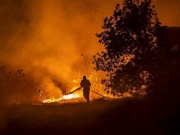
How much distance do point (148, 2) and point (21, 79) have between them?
120 feet

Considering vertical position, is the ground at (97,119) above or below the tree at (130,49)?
below

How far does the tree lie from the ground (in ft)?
4.42

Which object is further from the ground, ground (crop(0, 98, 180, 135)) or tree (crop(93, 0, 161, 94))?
tree (crop(93, 0, 161, 94))

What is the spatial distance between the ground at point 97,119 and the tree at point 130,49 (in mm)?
1348

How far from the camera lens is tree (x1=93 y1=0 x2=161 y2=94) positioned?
46.3 ft

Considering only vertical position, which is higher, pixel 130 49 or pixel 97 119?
pixel 130 49

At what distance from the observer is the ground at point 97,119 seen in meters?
14.0

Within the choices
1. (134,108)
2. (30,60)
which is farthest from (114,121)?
(30,60)

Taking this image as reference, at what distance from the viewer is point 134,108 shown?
16.5 meters

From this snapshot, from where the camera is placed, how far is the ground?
14023mm

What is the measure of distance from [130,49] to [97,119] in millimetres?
4405

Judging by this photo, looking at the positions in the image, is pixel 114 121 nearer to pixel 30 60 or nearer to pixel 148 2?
pixel 148 2

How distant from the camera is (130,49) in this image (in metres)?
14.3

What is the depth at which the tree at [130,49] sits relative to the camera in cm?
1412
